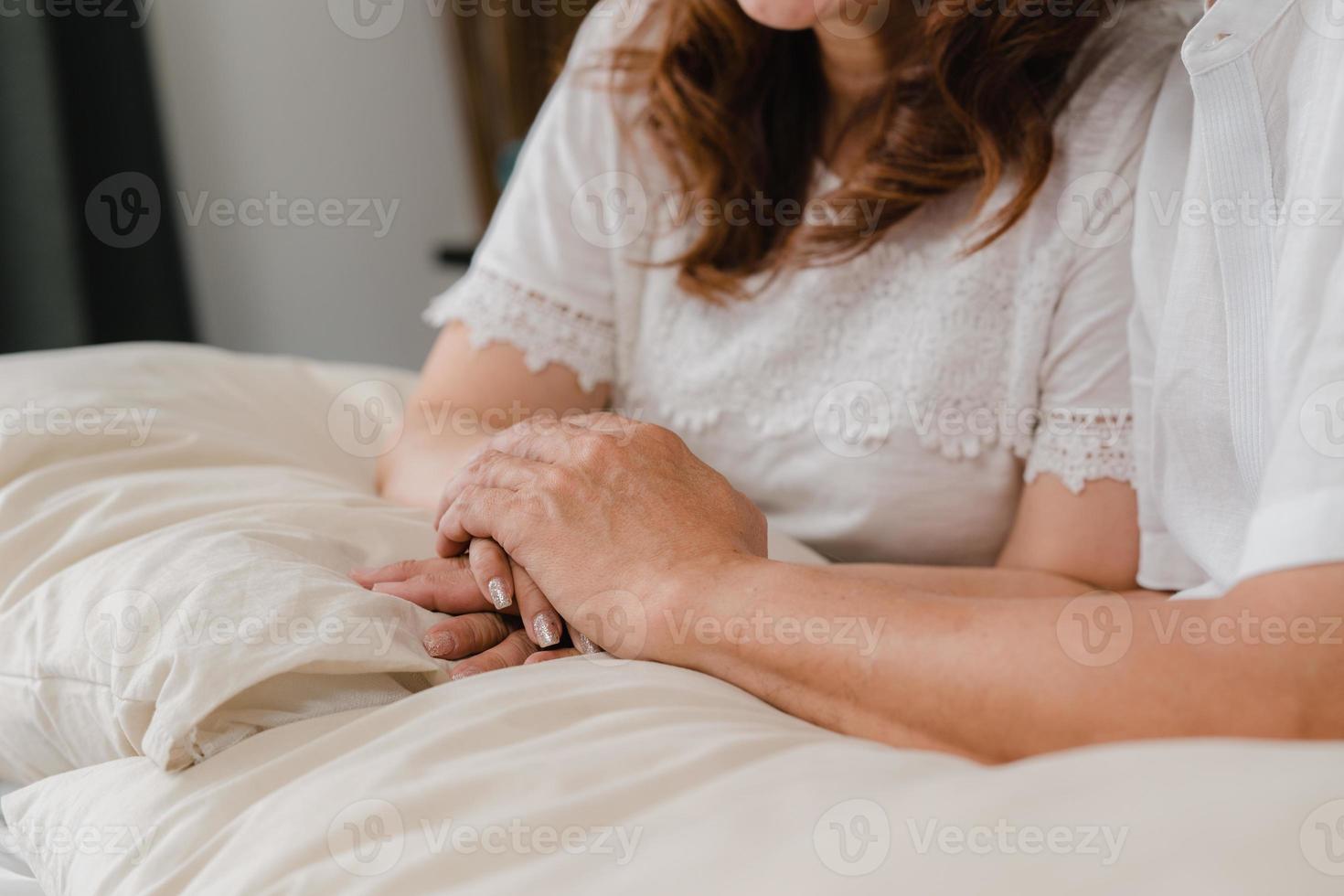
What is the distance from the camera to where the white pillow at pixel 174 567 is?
675 mm

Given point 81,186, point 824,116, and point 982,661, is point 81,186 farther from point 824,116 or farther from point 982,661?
point 982,661

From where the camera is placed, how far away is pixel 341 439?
1.26 meters

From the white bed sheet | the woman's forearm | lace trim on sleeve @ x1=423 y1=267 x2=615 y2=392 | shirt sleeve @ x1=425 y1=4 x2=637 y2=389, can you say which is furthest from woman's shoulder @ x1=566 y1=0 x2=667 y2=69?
the white bed sheet

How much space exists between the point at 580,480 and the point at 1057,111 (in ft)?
1.80

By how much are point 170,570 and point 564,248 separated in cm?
58

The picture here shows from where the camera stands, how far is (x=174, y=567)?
756 millimetres

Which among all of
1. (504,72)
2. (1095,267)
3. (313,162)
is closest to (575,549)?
(1095,267)

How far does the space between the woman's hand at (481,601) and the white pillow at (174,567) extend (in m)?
0.02

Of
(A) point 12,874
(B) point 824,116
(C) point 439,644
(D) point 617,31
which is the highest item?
(D) point 617,31

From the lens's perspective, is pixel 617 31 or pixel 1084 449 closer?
pixel 1084 449

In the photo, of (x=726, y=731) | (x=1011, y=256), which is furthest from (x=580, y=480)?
(x=1011, y=256)

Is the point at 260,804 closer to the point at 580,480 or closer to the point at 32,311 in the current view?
the point at 580,480

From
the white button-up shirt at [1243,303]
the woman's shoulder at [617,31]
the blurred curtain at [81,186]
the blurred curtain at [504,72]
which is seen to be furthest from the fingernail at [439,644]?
the blurred curtain at [504,72]

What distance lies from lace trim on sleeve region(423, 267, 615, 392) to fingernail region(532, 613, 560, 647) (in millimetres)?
435
